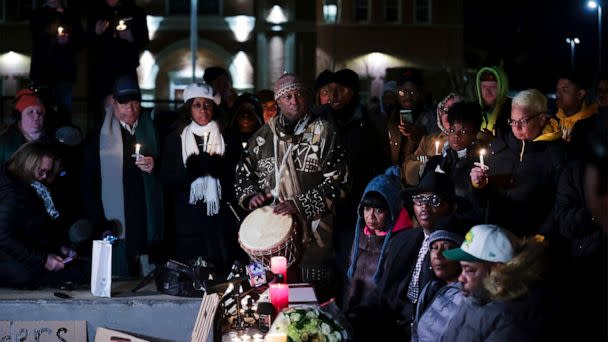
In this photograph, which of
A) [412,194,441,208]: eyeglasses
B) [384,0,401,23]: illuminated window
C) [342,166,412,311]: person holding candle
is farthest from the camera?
[384,0,401,23]: illuminated window

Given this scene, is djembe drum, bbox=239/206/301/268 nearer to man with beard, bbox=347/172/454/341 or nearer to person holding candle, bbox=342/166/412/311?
person holding candle, bbox=342/166/412/311

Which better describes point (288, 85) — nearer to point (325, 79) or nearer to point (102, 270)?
point (325, 79)

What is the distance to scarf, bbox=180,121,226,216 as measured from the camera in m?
9.40

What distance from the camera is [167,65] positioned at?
33344mm

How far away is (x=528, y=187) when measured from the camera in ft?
26.6

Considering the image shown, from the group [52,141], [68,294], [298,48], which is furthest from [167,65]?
[68,294]

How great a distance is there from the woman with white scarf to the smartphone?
1.72m

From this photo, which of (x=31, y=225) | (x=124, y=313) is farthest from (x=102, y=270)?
(x=31, y=225)

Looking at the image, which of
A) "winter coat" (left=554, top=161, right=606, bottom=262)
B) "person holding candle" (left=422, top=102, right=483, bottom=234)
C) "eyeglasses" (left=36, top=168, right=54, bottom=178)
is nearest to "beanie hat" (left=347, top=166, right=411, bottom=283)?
"person holding candle" (left=422, top=102, right=483, bottom=234)

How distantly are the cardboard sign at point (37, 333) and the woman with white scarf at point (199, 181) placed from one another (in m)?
1.93

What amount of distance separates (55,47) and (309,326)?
6.30 meters

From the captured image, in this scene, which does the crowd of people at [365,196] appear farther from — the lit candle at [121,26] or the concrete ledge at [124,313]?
the lit candle at [121,26]

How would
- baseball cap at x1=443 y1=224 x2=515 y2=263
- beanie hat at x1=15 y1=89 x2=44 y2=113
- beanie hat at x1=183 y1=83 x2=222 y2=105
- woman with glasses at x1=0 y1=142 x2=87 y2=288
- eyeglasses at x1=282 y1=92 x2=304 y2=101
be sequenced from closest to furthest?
1. baseball cap at x1=443 y1=224 x2=515 y2=263
2. woman with glasses at x1=0 y1=142 x2=87 y2=288
3. eyeglasses at x1=282 y1=92 x2=304 y2=101
4. beanie hat at x1=183 y1=83 x2=222 y2=105
5. beanie hat at x1=15 y1=89 x2=44 y2=113

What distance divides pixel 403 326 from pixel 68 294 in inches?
88.5
